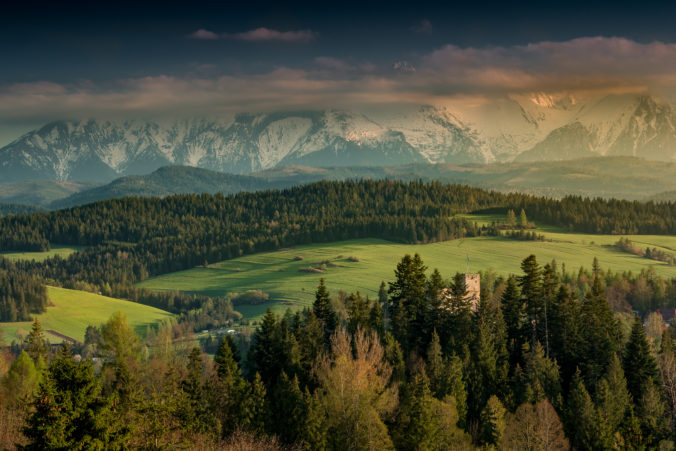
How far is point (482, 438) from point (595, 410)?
13792 mm

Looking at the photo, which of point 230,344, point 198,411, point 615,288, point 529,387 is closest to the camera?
point 198,411

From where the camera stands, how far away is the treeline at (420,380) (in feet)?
271

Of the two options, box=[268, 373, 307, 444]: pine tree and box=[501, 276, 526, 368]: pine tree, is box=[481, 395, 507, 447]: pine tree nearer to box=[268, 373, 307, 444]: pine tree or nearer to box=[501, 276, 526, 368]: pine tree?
box=[501, 276, 526, 368]: pine tree

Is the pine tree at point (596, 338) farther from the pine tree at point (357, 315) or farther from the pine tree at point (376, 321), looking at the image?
the pine tree at point (357, 315)

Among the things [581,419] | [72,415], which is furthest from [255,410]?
[72,415]

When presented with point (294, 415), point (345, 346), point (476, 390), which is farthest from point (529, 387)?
point (294, 415)

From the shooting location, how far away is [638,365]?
99.2 meters

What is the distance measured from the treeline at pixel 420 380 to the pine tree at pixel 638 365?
18 centimetres

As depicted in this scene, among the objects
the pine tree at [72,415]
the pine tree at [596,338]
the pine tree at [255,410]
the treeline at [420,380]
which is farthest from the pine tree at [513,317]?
the pine tree at [72,415]

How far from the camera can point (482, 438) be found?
88.9 m

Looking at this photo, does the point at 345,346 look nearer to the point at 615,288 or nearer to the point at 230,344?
the point at 230,344

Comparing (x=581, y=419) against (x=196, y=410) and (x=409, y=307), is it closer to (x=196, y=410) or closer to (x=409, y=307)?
(x=409, y=307)

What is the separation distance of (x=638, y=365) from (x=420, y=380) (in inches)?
1225

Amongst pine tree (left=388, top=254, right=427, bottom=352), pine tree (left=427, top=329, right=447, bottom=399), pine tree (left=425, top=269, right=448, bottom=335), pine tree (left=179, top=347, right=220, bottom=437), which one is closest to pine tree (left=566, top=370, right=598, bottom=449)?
Result: pine tree (left=427, top=329, right=447, bottom=399)
